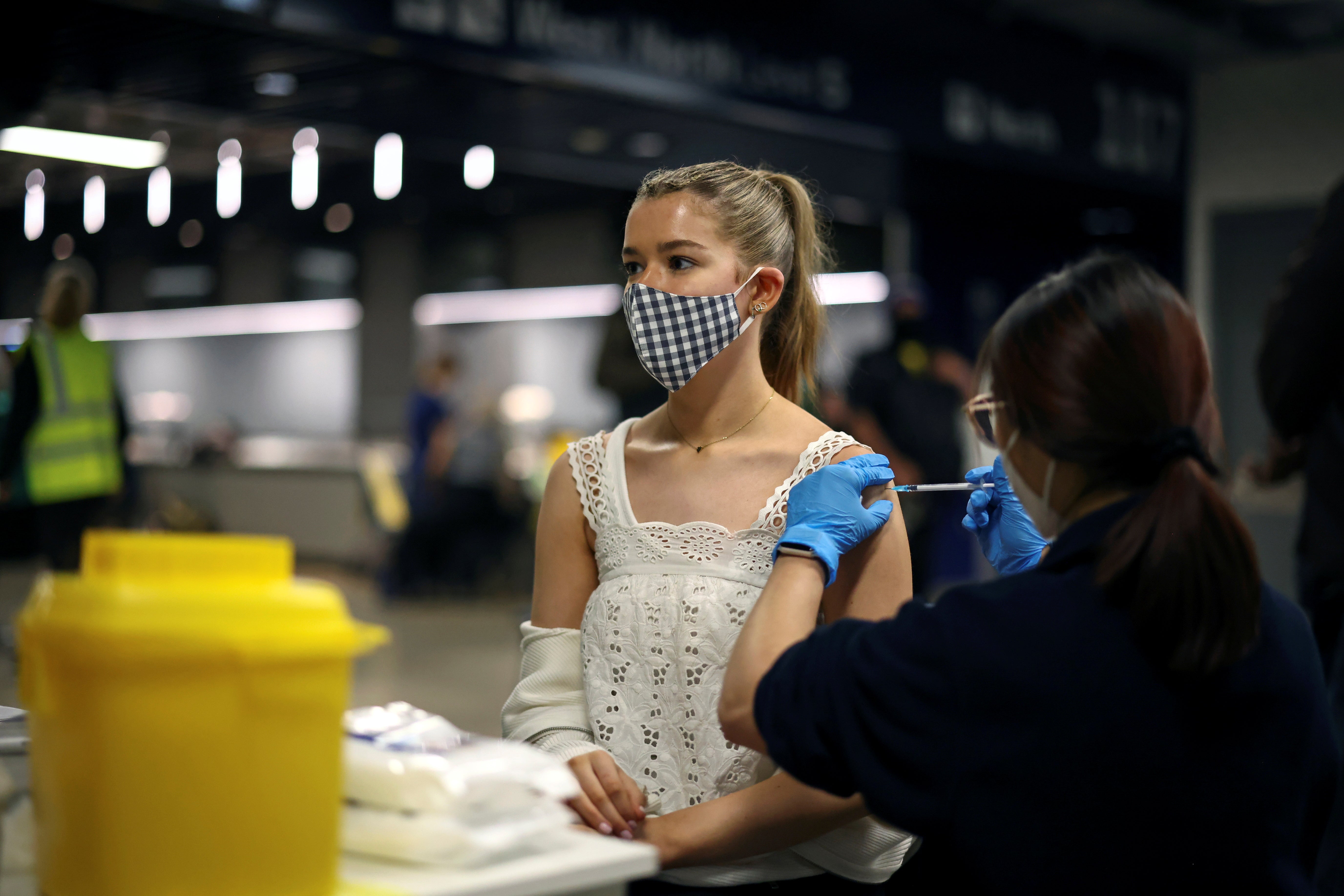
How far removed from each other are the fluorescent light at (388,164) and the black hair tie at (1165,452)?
4550 mm

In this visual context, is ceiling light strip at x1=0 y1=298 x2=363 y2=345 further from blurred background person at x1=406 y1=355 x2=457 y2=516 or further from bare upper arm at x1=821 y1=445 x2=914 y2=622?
bare upper arm at x1=821 y1=445 x2=914 y2=622

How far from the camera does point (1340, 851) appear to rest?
2.15 m

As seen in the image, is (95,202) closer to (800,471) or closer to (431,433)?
(431,433)

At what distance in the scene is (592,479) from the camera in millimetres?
1583

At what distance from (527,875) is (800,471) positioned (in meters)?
0.69

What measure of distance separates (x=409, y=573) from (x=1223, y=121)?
608cm

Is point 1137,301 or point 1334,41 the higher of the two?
point 1334,41

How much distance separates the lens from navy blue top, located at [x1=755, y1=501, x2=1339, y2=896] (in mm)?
1033

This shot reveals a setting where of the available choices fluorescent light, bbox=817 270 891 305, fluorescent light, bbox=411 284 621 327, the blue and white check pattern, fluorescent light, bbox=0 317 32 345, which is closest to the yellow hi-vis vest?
fluorescent light, bbox=0 317 32 345

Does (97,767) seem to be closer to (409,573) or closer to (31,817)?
(31,817)

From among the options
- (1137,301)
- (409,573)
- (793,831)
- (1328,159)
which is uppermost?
(1328,159)

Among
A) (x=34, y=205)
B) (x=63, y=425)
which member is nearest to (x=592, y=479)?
(x=63, y=425)

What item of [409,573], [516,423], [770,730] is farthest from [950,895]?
[516,423]

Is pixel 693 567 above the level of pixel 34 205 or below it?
below
